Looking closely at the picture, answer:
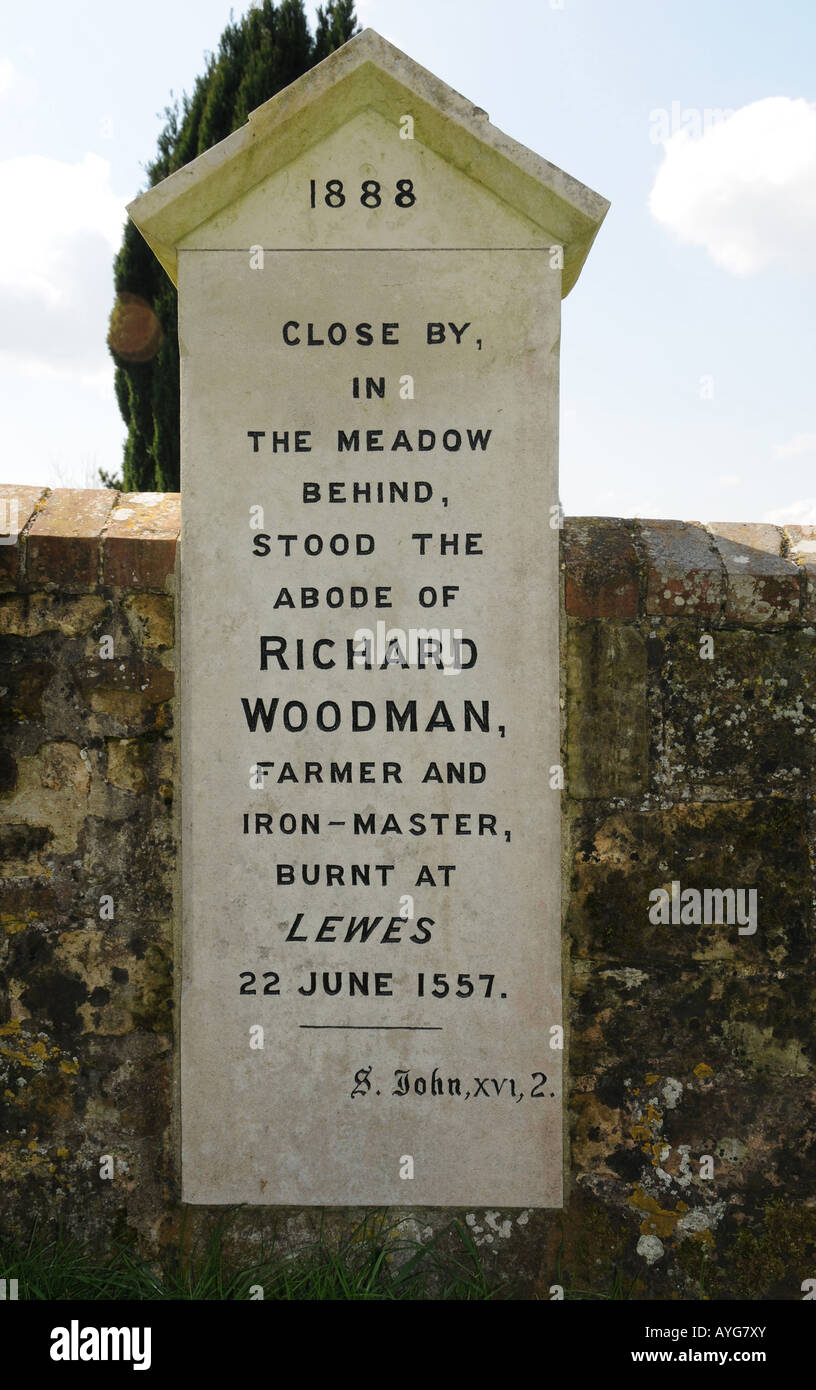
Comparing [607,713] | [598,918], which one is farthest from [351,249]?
[598,918]

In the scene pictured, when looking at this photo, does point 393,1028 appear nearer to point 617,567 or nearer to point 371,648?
point 371,648

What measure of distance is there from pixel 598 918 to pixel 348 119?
242 centimetres

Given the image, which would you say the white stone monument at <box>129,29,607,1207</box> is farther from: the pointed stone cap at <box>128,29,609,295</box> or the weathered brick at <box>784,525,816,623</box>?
the weathered brick at <box>784,525,816,623</box>

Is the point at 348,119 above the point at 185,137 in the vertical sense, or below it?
below

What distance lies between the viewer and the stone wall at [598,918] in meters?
2.54

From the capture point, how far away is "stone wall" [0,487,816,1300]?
2545 millimetres

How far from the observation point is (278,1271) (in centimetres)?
252

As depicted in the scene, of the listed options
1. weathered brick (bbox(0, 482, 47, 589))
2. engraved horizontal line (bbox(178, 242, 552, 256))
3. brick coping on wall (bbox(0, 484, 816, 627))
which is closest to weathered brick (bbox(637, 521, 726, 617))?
brick coping on wall (bbox(0, 484, 816, 627))

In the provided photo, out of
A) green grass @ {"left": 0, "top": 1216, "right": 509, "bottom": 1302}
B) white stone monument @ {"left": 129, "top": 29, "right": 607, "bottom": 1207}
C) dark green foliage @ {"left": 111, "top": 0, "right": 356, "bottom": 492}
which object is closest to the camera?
green grass @ {"left": 0, "top": 1216, "right": 509, "bottom": 1302}

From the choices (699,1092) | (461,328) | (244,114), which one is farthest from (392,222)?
(244,114)

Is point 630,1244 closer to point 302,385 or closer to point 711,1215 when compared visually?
point 711,1215

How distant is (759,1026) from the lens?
2.57 metres
